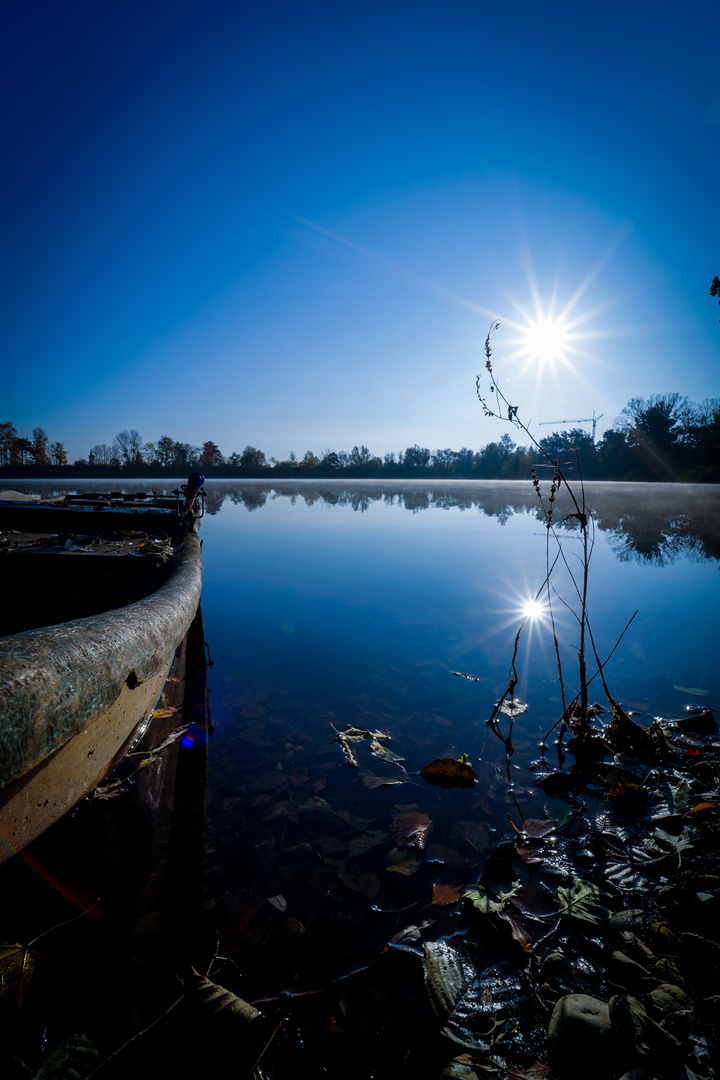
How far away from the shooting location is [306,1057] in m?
1.30

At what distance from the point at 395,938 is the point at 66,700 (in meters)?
1.77

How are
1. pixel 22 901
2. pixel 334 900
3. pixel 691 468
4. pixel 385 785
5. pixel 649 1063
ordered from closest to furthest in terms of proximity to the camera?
pixel 649 1063 < pixel 22 901 < pixel 334 900 < pixel 385 785 < pixel 691 468

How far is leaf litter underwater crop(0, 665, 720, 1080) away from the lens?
125 cm

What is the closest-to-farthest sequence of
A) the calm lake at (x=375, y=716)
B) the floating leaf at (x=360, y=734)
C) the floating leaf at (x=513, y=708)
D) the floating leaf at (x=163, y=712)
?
1. the calm lake at (x=375, y=716)
2. the floating leaf at (x=163, y=712)
3. the floating leaf at (x=360, y=734)
4. the floating leaf at (x=513, y=708)

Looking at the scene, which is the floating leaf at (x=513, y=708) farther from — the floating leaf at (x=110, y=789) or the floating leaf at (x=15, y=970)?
the floating leaf at (x=15, y=970)

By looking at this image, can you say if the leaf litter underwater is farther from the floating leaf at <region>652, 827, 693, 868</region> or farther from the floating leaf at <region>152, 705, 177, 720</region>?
the floating leaf at <region>152, 705, 177, 720</region>

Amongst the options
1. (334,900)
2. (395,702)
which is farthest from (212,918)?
(395,702)

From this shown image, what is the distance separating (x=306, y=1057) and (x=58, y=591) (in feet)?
9.64

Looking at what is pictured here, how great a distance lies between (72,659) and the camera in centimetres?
93

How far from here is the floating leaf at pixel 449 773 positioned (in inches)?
108

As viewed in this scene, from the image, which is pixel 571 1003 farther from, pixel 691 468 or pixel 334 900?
pixel 691 468

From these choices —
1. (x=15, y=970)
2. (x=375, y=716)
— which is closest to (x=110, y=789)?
(x=15, y=970)

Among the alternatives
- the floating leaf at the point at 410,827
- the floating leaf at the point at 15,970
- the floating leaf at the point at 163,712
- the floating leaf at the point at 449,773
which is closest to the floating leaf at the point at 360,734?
the floating leaf at the point at 449,773

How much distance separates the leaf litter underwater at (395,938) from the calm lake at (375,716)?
17mm
